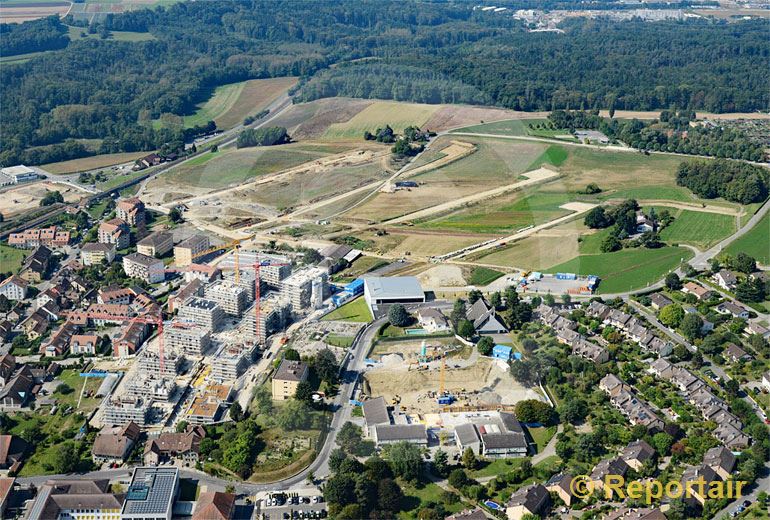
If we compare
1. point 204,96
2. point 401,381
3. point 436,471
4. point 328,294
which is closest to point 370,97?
point 204,96

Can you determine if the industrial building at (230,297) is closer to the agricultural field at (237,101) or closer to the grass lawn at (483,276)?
the grass lawn at (483,276)

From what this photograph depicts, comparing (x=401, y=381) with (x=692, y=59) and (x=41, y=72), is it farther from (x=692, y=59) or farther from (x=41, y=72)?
(x=692, y=59)

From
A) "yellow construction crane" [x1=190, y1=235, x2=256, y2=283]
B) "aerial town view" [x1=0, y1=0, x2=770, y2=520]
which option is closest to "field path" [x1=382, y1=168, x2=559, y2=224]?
"aerial town view" [x1=0, y1=0, x2=770, y2=520]

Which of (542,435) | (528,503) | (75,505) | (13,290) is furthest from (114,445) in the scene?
(13,290)

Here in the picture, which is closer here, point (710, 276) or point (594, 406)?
point (594, 406)

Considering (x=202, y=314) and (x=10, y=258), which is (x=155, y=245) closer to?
(x=10, y=258)

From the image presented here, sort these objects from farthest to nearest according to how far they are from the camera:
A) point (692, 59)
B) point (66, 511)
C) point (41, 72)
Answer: point (692, 59) → point (41, 72) → point (66, 511)

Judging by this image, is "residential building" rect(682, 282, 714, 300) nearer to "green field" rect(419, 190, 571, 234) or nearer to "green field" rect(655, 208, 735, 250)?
"green field" rect(655, 208, 735, 250)
